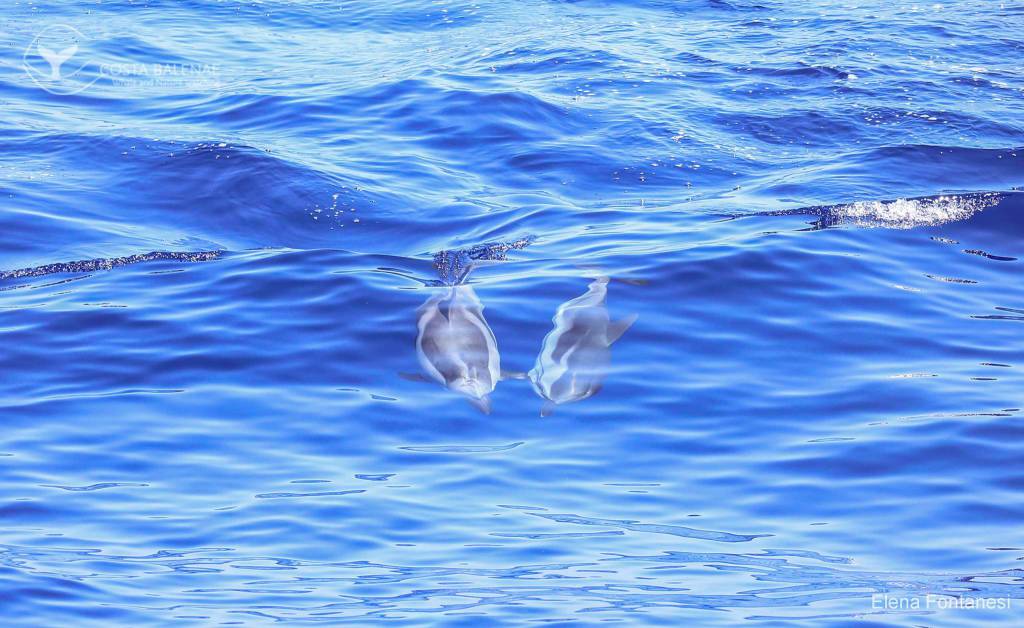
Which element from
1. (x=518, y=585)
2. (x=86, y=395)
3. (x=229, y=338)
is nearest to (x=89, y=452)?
(x=86, y=395)

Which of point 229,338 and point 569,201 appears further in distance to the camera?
point 569,201

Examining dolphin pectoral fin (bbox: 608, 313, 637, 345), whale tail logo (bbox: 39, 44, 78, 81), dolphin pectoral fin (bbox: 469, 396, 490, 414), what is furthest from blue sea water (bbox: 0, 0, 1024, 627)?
whale tail logo (bbox: 39, 44, 78, 81)

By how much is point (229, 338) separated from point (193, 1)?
1613 cm

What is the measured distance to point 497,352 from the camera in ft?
28.2

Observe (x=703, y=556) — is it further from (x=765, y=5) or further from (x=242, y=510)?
(x=765, y=5)

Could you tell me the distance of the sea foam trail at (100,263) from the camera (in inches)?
418

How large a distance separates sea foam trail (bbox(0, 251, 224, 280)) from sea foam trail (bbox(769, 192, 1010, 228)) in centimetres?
572

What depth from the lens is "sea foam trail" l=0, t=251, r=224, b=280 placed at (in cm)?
1061

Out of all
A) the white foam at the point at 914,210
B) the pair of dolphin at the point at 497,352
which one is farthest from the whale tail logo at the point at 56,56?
the white foam at the point at 914,210

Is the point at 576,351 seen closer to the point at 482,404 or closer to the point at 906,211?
the point at 482,404

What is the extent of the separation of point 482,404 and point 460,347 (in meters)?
0.70

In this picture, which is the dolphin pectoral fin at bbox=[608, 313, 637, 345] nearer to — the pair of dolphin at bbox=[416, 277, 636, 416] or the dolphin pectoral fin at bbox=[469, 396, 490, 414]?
the pair of dolphin at bbox=[416, 277, 636, 416]

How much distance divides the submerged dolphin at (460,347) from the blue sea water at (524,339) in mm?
128

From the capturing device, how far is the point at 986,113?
15.1 meters
